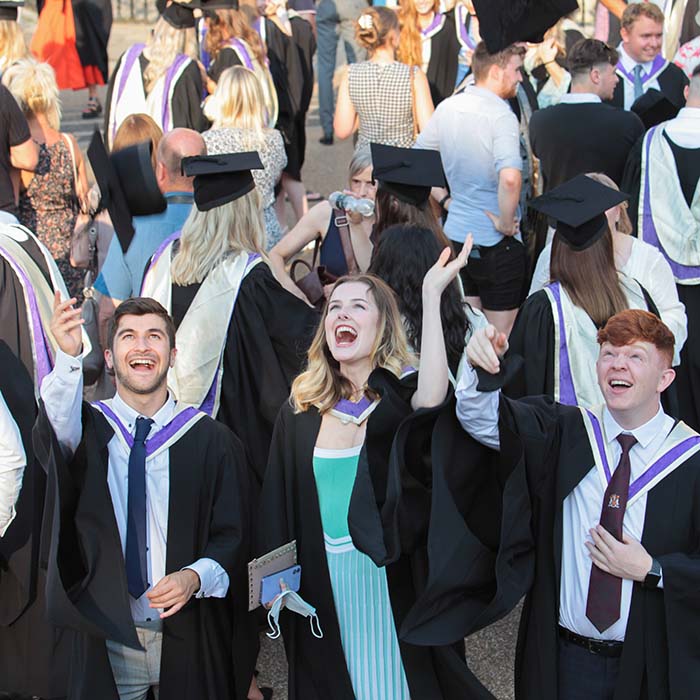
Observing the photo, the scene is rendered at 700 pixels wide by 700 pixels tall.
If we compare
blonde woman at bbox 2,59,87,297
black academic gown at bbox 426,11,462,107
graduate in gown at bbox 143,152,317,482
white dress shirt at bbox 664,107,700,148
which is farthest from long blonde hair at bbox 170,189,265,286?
black academic gown at bbox 426,11,462,107

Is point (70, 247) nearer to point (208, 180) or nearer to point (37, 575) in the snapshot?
point (208, 180)

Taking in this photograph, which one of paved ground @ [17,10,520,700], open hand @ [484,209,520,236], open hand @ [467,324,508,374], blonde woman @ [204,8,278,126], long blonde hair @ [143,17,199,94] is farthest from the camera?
blonde woman @ [204,8,278,126]

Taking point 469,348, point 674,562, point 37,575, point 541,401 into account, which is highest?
point 469,348

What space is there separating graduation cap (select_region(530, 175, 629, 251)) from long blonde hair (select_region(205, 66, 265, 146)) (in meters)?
2.68

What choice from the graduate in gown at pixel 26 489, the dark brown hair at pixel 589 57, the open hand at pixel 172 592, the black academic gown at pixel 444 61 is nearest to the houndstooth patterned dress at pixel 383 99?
the dark brown hair at pixel 589 57

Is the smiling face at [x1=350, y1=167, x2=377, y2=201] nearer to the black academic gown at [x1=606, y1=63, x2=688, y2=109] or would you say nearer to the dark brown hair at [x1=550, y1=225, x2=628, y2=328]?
the dark brown hair at [x1=550, y1=225, x2=628, y2=328]

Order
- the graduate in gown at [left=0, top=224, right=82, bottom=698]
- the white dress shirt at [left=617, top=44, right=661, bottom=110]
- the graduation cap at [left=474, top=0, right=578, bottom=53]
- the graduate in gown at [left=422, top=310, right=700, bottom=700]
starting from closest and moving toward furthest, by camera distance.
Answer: the graduate in gown at [left=422, top=310, right=700, bottom=700], the graduation cap at [left=474, top=0, right=578, bottom=53], the graduate in gown at [left=0, top=224, right=82, bottom=698], the white dress shirt at [left=617, top=44, right=661, bottom=110]

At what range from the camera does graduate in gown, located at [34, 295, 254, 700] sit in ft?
11.4

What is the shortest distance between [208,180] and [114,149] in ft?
4.85

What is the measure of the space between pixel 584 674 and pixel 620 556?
0.45 m

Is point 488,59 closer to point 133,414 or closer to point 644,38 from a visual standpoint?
point 644,38

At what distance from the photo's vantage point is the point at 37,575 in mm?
4418

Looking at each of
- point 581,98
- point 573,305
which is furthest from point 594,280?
point 581,98

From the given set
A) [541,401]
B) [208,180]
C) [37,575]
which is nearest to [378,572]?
[541,401]
